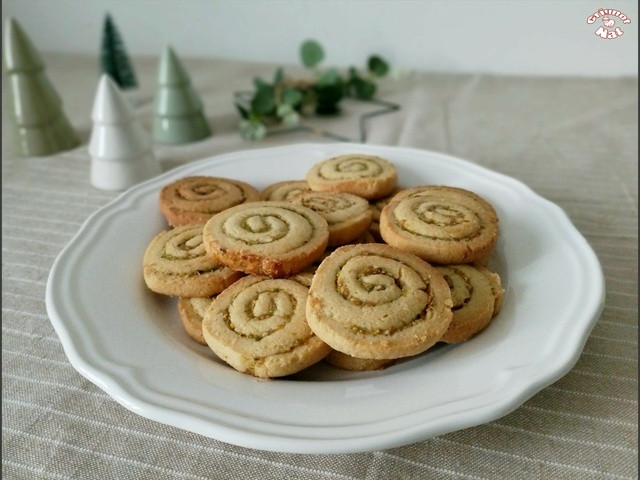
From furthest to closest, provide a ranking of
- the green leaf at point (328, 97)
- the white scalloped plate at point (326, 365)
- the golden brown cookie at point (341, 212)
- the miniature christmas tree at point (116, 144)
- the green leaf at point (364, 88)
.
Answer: the green leaf at point (364, 88) < the green leaf at point (328, 97) < the miniature christmas tree at point (116, 144) < the golden brown cookie at point (341, 212) < the white scalloped plate at point (326, 365)

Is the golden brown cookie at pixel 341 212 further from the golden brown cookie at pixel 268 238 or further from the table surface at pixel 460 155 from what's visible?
the table surface at pixel 460 155

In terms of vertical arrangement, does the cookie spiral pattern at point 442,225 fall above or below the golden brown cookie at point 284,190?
above

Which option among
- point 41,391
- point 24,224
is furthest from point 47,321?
point 24,224

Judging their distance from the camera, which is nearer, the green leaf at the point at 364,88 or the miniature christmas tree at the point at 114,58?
Result: the miniature christmas tree at the point at 114,58

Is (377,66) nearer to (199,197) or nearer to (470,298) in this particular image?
(199,197)

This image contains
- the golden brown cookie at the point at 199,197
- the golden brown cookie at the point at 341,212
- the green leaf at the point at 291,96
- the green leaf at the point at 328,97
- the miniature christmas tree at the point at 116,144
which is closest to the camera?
the golden brown cookie at the point at 341,212

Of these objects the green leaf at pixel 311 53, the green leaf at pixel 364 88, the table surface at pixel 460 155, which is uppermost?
the green leaf at pixel 311 53

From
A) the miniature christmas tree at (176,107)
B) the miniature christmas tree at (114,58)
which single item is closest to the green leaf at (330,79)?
the miniature christmas tree at (176,107)
